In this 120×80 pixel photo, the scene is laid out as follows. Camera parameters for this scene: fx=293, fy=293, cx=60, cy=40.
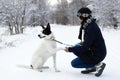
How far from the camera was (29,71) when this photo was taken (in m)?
7.28

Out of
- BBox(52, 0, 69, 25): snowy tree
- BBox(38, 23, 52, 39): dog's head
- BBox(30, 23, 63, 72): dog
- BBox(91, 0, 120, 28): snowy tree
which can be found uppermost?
BBox(38, 23, 52, 39): dog's head

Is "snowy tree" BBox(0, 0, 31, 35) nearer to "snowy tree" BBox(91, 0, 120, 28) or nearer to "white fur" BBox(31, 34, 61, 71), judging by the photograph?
"snowy tree" BBox(91, 0, 120, 28)

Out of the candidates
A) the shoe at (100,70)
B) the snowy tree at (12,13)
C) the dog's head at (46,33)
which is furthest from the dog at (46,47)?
the snowy tree at (12,13)

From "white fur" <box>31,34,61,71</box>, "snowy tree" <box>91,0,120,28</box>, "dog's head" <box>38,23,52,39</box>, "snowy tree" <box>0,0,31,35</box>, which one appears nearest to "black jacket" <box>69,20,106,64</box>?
"white fur" <box>31,34,61,71</box>

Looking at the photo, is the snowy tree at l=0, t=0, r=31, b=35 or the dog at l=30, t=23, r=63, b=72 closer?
the dog at l=30, t=23, r=63, b=72

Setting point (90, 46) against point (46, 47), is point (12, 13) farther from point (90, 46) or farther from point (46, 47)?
point (90, 46)

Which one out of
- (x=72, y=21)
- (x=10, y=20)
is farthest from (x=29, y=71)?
(x=72, y=21)

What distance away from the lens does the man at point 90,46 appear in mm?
6363

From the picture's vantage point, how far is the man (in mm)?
6363

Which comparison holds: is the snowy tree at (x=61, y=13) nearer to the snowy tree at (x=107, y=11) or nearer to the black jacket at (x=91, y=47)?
the snowy tree at (x=107, y=11)

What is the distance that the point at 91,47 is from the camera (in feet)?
21.4

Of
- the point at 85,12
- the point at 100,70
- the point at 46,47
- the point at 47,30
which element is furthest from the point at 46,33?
the point at 100,70

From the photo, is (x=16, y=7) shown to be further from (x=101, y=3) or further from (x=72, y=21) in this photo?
(x=72, y=21)

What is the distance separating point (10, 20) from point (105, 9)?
11.2 meters
